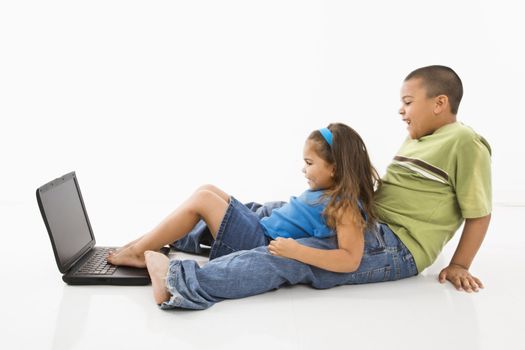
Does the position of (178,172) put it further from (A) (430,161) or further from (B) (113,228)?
(A) (430,161)

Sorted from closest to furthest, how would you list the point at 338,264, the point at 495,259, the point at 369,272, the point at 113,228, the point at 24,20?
1. the point at 338,264
2. the point at 369,272
3. the point at 495,259
4. the point at 113,228
5. the point at 24,20

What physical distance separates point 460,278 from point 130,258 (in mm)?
975

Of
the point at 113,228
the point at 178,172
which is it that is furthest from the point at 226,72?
the point at 113,228

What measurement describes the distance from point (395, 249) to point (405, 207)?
0.14m

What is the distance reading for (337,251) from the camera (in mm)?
1308

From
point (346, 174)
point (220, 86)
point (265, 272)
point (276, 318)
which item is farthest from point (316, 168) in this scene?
point (220, 86)

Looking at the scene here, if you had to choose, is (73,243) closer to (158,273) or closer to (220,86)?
(158,273)

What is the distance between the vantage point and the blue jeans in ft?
4.05

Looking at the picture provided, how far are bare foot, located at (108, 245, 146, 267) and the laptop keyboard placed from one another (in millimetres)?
28

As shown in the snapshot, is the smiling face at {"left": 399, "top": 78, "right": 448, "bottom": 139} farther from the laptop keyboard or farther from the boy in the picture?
the laptop keyboard

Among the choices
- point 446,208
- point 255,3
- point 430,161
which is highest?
point 255,3

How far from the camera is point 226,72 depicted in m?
2.73

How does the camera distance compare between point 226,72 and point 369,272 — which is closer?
point 369,272

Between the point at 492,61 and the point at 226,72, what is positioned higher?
the point at 226,72
